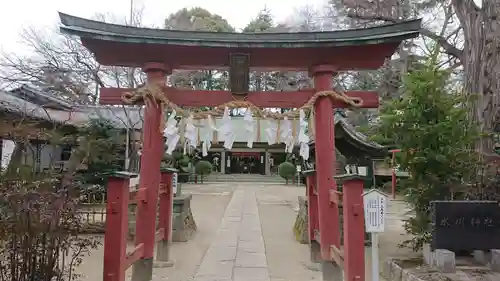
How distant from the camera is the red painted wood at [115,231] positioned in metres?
4.09

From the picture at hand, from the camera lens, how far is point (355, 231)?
422 centimetres

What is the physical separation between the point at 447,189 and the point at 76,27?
6.06m

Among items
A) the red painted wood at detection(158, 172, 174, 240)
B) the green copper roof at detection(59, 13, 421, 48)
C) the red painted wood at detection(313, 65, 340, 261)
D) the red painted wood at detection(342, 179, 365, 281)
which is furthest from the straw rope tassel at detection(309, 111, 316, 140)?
the red painted wood at detection(158, 172, 174, 240)

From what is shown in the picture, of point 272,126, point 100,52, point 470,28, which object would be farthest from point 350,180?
point 470,28

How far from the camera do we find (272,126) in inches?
220

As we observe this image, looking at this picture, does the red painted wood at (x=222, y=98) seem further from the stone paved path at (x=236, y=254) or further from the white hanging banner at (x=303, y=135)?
the stone paved path at (x=236, y=254)

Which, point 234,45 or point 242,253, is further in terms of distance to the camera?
point 242,253

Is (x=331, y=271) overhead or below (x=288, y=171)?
below

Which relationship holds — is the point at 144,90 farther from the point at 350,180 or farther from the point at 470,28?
the point at 470,28

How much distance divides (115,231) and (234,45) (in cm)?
285

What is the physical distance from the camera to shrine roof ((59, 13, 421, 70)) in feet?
17.2

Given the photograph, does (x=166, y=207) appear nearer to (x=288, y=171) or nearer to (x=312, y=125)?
(x=312, y=125)

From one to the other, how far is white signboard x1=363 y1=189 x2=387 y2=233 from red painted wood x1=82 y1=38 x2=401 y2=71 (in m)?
2.38

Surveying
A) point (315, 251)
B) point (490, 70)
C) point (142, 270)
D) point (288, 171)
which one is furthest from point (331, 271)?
point (288, 171)
